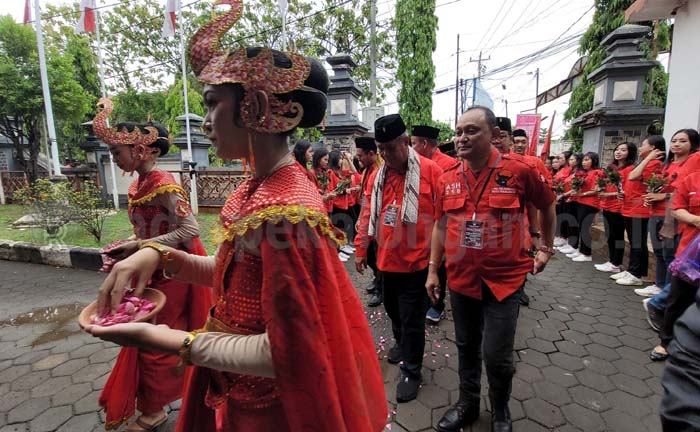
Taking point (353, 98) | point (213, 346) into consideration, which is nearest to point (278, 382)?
point (213, 346)

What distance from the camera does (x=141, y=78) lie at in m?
21.1

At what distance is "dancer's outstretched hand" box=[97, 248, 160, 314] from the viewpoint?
127 centimetres

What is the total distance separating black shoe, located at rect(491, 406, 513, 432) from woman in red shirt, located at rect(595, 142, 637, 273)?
197 inches

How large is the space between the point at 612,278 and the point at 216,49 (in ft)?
21.8

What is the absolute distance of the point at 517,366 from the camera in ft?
10.6

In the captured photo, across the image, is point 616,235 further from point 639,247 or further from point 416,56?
point 416,56

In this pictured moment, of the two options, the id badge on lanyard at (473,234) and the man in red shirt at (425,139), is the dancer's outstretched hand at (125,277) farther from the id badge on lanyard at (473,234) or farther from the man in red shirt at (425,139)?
the man in red shirt at (425,139)

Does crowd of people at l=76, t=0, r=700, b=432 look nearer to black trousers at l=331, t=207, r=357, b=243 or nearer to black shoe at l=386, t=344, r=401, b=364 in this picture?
black shoe at l=386, t=344, r=401, b=364

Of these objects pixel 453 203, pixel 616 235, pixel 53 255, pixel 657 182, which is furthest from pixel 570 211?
pixel 53 255

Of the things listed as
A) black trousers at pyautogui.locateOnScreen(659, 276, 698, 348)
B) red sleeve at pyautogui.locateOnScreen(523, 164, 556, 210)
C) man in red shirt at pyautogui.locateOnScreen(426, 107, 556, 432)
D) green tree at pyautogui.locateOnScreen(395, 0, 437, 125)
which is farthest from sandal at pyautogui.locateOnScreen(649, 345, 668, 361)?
green tree at pyautogui.locateOnScreen(395, 0, 437, 125)

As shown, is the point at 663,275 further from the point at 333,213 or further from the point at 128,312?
the point at 128,312

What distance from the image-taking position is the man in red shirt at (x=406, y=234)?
2867mm

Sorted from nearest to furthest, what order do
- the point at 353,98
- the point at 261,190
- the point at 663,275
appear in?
the point at 261,190
the point at 663,275
the point at 353,98

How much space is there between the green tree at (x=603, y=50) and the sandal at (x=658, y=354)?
924cm
